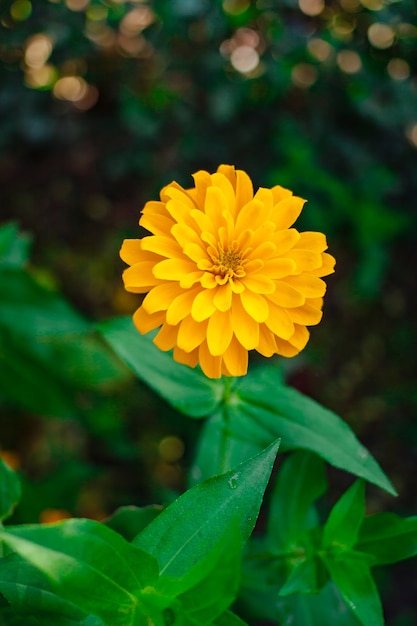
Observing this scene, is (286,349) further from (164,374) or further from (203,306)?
(164,374)

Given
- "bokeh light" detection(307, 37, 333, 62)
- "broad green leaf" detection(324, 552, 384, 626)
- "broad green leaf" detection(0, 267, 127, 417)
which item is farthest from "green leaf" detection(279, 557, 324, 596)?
"bokeh light" detection(307, 37, 333, 62)

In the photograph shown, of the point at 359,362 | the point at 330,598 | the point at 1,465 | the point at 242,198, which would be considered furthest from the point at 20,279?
the point at 359,362

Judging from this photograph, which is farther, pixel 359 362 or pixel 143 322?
pixel 359 362

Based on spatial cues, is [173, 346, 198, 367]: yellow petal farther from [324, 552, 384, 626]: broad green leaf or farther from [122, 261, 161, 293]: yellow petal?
[324, 552, 384, 626]: broad green leaf

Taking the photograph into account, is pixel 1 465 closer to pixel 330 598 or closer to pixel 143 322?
pixel 143 322

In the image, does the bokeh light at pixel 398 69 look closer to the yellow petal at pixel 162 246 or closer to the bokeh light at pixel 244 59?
the bokeh light at pixel 244 59

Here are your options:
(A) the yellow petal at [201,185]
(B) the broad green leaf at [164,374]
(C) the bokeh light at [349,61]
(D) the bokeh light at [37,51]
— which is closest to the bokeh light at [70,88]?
(D) the bokeh light at [37,51]
